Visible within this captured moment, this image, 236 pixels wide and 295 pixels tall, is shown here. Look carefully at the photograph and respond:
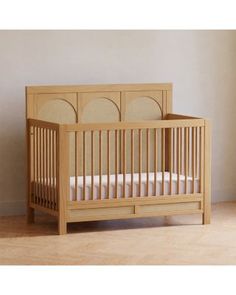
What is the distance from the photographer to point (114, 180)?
4.37 m

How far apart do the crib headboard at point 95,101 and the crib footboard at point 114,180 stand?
0.77 feet

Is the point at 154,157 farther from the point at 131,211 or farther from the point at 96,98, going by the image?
the point at 96,98

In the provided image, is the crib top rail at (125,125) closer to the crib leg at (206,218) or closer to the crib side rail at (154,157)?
the crib side rail at (154,157)

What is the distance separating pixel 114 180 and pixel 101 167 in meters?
0.14

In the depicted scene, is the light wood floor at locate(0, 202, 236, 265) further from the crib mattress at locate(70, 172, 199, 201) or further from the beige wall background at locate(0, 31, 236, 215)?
the beige wall background at locate(0, 31, 236, 215)

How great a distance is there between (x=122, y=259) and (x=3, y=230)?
1.24m

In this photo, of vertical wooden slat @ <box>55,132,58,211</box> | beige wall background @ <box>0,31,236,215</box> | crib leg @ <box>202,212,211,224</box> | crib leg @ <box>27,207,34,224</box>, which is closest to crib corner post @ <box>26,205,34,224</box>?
crib leg @ <box>27,207,34,224</box>

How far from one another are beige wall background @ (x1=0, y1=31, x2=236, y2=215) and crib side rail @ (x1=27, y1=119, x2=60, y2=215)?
39 cm

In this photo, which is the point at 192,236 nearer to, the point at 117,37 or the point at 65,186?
the point at 65,186

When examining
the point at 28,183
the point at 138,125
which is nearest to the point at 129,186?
the point at 138,125

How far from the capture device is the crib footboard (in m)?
4.20

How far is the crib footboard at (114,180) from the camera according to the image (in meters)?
4.20

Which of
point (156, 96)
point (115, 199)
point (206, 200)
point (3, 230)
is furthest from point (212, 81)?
point (3, 230)

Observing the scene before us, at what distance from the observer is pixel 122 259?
3.53 m
